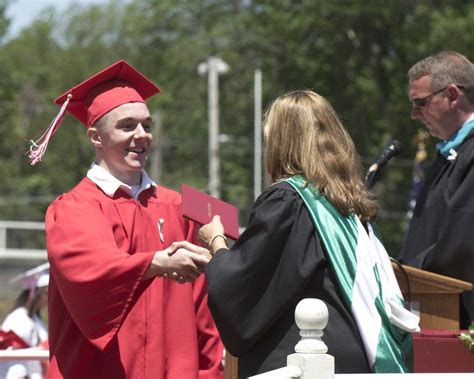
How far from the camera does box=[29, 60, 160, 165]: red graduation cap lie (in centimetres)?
545

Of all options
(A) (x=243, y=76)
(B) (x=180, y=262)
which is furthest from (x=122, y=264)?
(A) (x=243, y=76)

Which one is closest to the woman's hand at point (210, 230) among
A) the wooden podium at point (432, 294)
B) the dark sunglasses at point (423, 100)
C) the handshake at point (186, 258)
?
the handshake at point (186, 258)

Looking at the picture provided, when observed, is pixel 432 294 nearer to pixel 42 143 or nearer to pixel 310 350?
pixel 310 350

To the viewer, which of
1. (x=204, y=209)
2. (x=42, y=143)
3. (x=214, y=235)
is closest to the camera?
(x=214, y=235)

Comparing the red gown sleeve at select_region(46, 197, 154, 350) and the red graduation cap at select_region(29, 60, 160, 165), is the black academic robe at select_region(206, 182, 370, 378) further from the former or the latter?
the red graduation cap at select_region(29, 60, 160, 165)

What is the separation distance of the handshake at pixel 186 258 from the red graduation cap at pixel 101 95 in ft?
2.63

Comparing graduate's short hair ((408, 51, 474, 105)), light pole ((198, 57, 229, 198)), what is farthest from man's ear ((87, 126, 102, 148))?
light pole ((198, 57, 229, 198))

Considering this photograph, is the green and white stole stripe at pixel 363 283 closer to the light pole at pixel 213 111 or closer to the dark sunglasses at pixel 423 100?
the dark sunglasses at pixel 423 100

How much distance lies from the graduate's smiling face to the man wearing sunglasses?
1.58 metres

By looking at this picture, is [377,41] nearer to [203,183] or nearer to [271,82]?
[271,82]

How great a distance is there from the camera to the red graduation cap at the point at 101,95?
5.45 m

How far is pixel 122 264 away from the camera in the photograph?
4934 millimetres

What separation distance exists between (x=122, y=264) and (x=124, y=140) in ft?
2.12

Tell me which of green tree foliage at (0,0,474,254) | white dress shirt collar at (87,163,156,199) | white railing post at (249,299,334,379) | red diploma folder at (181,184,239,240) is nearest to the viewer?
white railing post at (249,299,334,379)
